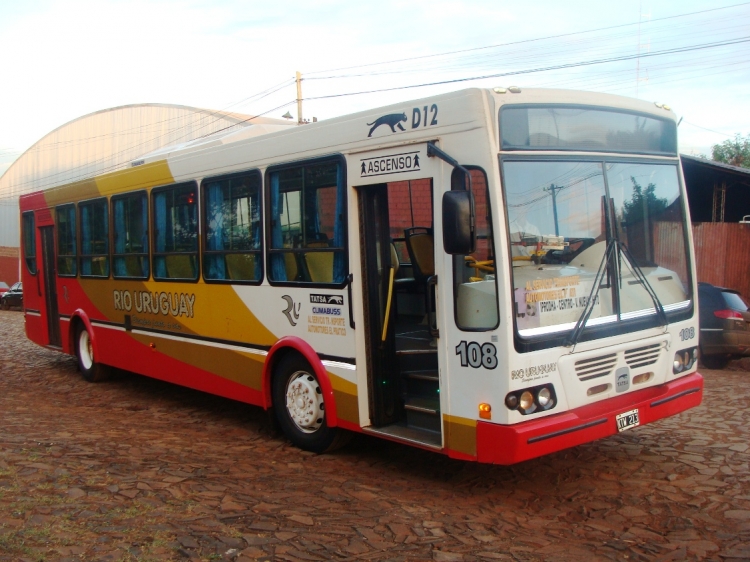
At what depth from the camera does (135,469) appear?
20.8 ft

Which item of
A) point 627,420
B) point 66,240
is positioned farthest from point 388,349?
point 66,240

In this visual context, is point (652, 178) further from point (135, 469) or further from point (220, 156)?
point (135, 469)

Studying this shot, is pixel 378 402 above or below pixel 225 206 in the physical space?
below

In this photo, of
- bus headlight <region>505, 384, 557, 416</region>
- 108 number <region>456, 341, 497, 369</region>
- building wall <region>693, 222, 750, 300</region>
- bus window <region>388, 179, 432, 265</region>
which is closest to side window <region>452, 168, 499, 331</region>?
108 number <region>456, 341, 497, 369</region>

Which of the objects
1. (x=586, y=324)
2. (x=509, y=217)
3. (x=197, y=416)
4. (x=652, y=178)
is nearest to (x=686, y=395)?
(x=586, y=324)

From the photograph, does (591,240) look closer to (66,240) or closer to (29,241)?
(66,240)

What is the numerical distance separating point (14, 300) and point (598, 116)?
3138cm

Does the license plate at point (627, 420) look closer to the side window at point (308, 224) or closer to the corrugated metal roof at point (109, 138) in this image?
the side window at point (308, 224)

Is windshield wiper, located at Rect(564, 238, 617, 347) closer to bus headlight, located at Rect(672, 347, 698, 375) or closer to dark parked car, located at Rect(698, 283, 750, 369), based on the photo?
bus headlight, located at Rect(672, 347, 698, 375)

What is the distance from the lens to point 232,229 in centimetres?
777

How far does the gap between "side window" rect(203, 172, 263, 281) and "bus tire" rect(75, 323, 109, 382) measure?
3.79 meters

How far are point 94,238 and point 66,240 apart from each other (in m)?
1.08

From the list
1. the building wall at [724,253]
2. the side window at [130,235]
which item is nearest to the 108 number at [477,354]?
the side window at [130,235]

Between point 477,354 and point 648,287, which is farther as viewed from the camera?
point 648,287
